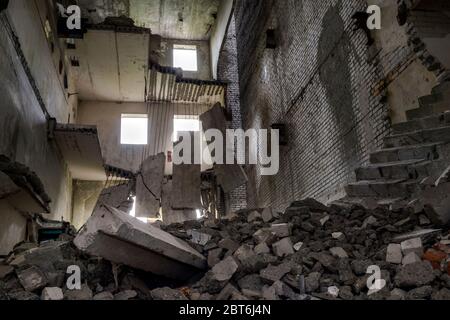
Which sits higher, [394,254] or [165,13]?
[165,13]

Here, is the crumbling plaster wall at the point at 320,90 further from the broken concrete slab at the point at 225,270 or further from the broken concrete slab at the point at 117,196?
the broken concrete slab at the point at 117,196

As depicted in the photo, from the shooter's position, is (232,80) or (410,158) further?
(232,80)

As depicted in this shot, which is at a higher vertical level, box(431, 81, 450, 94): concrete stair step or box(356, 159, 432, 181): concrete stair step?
box(431, 81, 450, 94): concrete stair step

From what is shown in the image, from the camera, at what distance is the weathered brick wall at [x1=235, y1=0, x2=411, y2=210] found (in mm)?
6559

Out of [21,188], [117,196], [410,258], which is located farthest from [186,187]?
[410,258]

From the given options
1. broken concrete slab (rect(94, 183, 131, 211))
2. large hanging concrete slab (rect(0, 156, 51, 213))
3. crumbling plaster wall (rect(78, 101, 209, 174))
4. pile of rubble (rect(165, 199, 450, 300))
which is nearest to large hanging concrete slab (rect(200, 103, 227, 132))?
crumbling plaster wall (rect(78, 101, 209, 174))

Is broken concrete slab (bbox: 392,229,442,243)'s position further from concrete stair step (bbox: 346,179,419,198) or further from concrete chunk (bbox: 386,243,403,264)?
concrete stair step (bbox: 346,179,419,198)

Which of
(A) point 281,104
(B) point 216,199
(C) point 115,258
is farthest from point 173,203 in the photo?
(C) point 115,258

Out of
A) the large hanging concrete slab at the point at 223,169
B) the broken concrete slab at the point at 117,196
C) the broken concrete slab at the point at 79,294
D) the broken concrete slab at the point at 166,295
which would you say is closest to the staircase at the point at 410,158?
the broken concrete slab at the point at 166,295

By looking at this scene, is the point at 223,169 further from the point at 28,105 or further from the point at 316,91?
the point at 28,105

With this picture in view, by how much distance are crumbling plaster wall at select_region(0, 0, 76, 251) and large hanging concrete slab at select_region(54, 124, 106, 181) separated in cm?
31

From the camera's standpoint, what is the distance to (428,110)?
5422 millimetres

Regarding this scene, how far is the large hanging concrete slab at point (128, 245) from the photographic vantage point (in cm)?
342

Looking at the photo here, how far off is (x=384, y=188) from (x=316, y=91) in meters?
3.79
